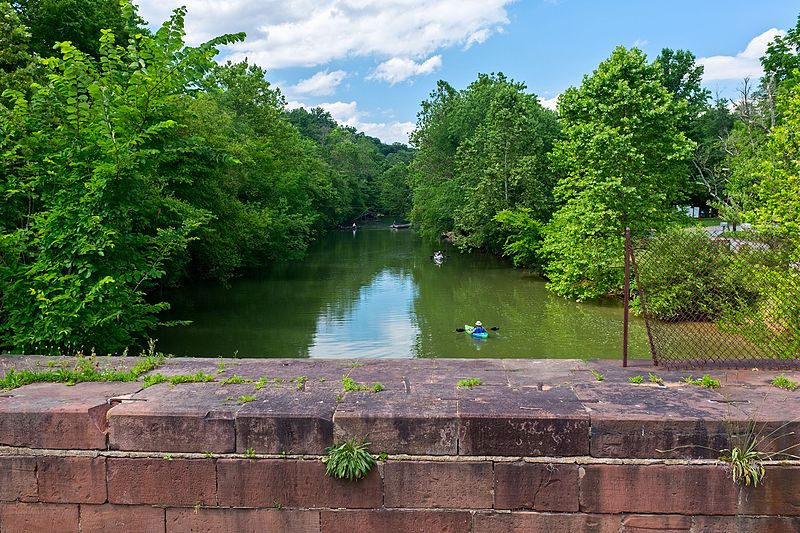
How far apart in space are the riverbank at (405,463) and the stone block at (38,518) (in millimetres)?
12

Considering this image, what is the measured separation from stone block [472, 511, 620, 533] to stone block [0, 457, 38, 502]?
126 inches

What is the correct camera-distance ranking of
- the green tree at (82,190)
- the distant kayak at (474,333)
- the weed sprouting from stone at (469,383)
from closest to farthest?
the weed sprouting from stone at (469,383) → the green tree at (82,190) → the distant kayak at (474,333)

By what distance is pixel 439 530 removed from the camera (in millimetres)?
4035

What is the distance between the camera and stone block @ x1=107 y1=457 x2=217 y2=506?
4.11 m

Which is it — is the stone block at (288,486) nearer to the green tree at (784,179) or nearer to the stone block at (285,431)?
the stone block at (285,431)

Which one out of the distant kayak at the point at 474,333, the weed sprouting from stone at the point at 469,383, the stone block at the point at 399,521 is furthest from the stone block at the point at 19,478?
the distant kayak at the point at 474,333

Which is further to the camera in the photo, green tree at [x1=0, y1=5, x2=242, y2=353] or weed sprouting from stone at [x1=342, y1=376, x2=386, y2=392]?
green tree at [x1=0, y1=5, x2=242, y2=353]

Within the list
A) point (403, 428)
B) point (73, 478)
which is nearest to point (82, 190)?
point (73, 478)

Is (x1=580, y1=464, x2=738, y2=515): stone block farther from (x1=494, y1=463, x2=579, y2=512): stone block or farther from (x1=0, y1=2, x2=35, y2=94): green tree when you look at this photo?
(x1=0, y1=2, x2=35, y2=94): green tree

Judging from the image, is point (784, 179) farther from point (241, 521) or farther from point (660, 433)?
point (241, 521)

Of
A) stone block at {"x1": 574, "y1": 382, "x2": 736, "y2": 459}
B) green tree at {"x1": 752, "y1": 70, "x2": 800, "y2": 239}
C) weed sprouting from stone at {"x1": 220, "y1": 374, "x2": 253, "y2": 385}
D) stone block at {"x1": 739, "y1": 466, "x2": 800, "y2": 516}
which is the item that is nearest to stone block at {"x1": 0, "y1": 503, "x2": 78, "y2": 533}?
weed sprouting from stone at {"x1": 220, "y1": 374, "x2": 253, "y2": 385}

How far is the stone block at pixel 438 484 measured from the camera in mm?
3979

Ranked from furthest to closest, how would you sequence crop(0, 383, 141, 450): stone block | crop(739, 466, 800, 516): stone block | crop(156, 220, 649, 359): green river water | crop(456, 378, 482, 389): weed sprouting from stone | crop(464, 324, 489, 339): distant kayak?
crop(464, 324, 489, 339): distant kayak, crop(156, 220, 649, 359): green river water, crop(456, 378, 482, 389): weed sprouting from stone, crop(0, 383, 141, 450): stone block, crop(739, 466, 800, 516): stone block

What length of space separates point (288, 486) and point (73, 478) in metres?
1.57
